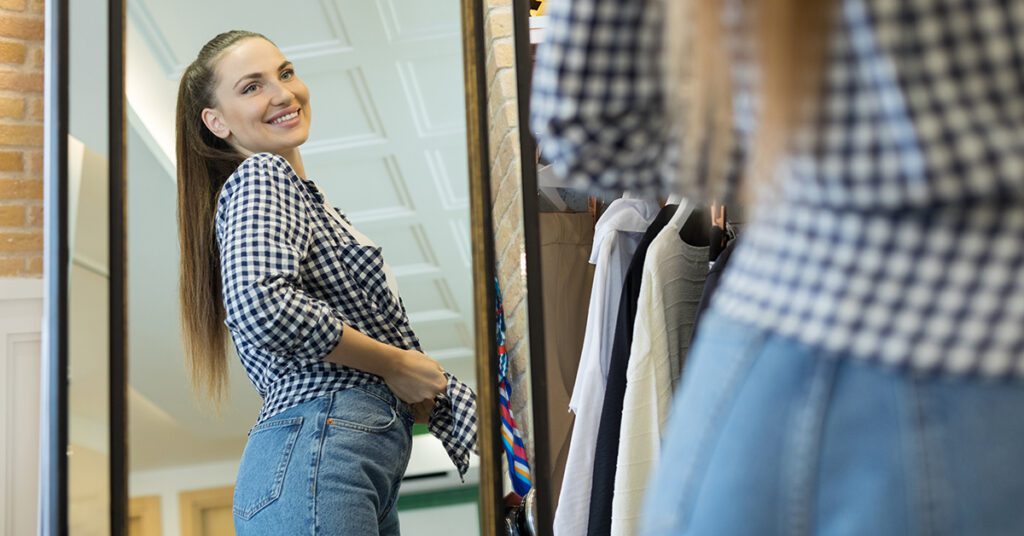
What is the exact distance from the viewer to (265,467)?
1831 mm

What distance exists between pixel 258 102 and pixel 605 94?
1.85 m

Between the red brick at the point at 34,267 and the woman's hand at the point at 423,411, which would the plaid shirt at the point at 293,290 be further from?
the red brick at the point at 34,267

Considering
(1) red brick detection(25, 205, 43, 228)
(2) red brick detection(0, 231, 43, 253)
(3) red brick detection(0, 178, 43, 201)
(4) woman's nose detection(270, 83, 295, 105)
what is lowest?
(2) red brick detection(0, 231, 43, 253)

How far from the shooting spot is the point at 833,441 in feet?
1.67

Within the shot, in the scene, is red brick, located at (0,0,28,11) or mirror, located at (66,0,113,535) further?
red brick, located at (0,0,28,11)

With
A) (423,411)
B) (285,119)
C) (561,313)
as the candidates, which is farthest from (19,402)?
(561,313)

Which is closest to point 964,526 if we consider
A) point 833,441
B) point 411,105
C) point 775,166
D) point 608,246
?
point 833,441

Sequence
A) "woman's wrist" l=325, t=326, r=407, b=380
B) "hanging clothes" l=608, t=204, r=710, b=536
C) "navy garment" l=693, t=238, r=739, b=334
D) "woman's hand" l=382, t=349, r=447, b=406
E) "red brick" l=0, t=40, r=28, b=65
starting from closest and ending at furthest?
"navy garment" l=693, t=238, r=739, b=334, "hanging clothes" l=608, t=204, r=710, b=536, "woman's wrist" l=325, t=326, r=407, b=380, "woman's hand" l=382, t=349, r=447, b=406, "red brick" l=0, t=40, r=28, b=65

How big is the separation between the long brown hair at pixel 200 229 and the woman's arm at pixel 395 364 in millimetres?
402

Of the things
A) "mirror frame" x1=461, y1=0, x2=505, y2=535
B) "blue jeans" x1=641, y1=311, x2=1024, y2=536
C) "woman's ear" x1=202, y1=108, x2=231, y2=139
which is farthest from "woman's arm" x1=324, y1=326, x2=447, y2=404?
"blue jeans" x1=641, y1=311, x2=1024, y2=536

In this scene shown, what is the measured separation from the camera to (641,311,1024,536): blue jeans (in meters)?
0.49

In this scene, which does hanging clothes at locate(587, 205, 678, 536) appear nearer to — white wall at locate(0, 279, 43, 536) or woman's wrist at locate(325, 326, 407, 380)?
woman's wrist at locate(325, 326, 407, 380)

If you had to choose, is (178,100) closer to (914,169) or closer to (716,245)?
(716,245)

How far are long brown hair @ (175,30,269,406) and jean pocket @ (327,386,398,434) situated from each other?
0.48 meters
